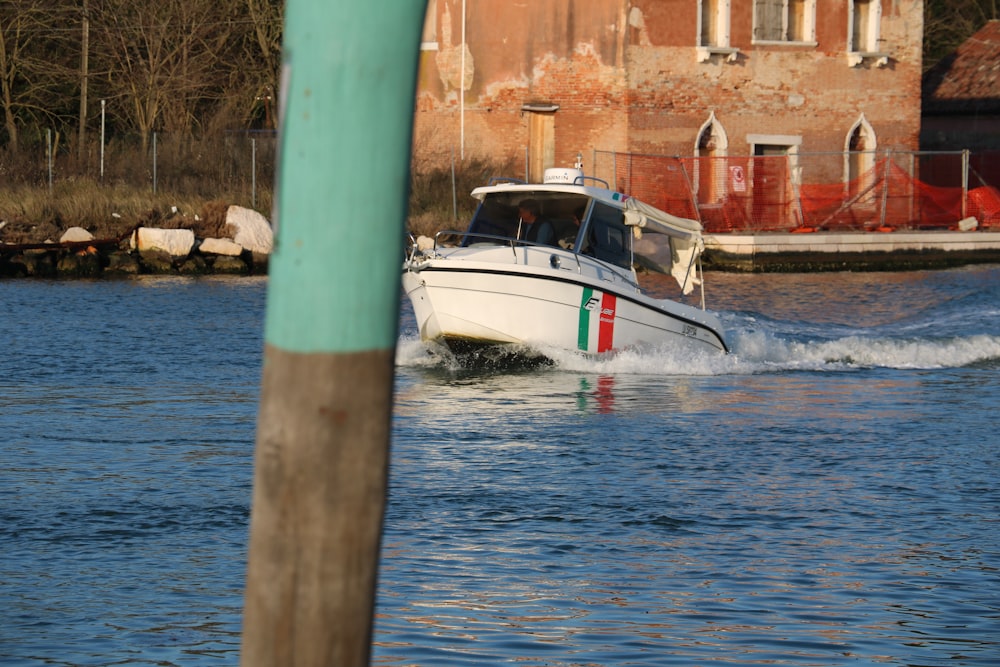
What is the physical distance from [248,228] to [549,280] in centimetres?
1927

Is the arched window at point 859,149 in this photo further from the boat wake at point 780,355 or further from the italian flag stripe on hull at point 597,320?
the italian flag stripe on hull at point 597,320

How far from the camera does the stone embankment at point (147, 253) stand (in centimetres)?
3469

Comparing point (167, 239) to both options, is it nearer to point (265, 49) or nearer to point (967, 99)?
point (265, 49)

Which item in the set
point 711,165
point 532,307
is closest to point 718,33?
point 711,165

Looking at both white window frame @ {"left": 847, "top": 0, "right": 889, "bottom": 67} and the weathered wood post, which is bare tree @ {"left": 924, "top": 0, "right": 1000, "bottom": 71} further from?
the weathered wood post

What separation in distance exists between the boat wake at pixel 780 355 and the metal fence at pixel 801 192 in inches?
591

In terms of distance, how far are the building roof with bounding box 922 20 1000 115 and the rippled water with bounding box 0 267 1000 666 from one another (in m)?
33.1

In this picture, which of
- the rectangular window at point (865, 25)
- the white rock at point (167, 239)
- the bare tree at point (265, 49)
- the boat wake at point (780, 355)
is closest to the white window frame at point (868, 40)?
the rectangular window at point (865, 25)

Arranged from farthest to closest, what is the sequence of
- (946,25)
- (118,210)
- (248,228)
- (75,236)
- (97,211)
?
(946,25) < (248,228) < (118,210) < (97,211) < (75,236)

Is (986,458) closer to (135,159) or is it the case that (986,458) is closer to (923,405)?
(923,405)

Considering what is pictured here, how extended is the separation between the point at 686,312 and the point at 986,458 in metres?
6.64

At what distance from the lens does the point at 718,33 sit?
43.2 meters

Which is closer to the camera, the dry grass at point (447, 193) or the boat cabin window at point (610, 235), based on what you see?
the boat cabin window at point (610, 235)

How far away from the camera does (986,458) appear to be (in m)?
14.4
